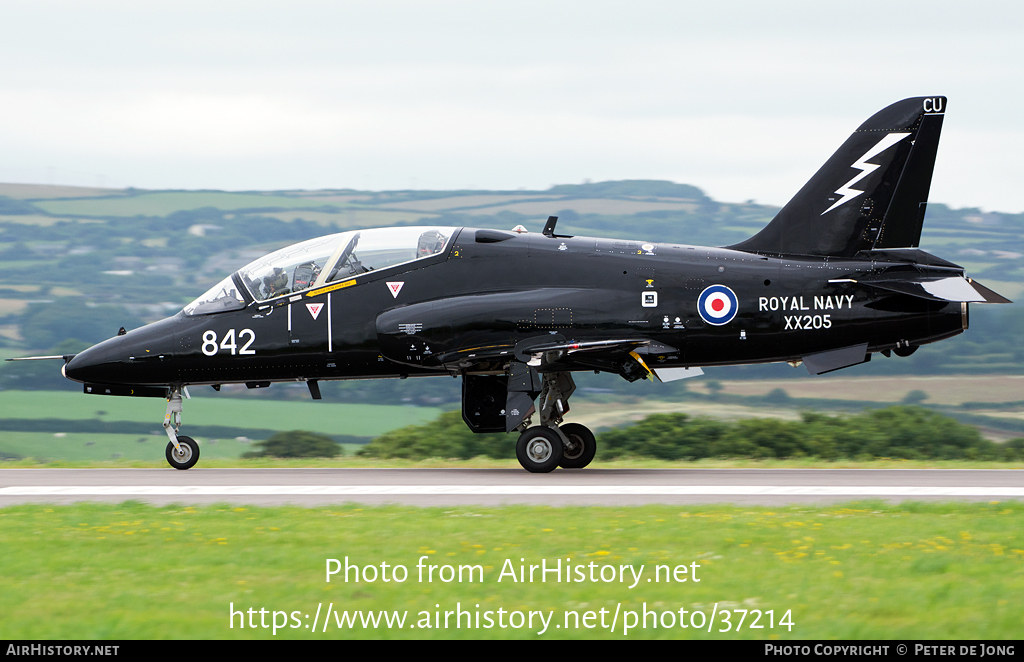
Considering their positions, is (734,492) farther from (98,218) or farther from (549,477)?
(98,218)

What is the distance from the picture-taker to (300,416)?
184ft

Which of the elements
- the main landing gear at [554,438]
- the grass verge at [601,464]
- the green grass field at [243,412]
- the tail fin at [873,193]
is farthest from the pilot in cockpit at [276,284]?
the green grass field at [243,412]

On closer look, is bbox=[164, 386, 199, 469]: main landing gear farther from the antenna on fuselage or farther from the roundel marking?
the roundel marking

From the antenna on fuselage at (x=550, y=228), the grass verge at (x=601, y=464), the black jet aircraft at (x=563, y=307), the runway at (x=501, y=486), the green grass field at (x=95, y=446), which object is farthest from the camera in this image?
the green grass field at (x=95, y=446)

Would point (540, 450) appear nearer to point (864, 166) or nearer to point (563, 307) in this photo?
point (563, 307)

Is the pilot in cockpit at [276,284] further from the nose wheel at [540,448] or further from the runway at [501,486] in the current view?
the nose wheel at [540,448]

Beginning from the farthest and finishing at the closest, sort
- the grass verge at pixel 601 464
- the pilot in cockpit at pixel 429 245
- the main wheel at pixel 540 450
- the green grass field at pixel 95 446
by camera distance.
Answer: the green grass field at pixel 95 446
the grass verge at pixel 601 464
the pilot in cockpit at pixel 429 245
the main wheel at pixel 540 450

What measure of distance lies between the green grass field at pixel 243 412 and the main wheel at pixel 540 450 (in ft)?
116

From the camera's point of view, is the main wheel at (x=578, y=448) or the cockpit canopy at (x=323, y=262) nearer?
the cockpit canopy at (x=323, y=262)

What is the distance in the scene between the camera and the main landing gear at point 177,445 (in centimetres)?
1889

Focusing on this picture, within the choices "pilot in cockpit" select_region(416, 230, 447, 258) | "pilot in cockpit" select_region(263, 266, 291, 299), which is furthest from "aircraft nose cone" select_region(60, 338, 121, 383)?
"pilot in cockpit" select_region(416, 230, 447, 258)

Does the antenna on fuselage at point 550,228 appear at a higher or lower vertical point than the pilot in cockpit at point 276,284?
higher

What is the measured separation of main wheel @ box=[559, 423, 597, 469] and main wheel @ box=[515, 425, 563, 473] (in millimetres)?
1247
